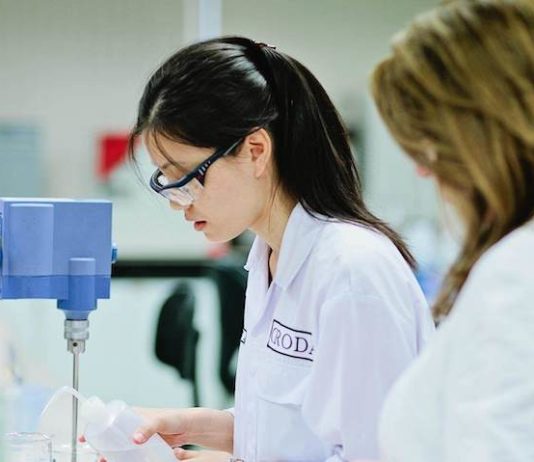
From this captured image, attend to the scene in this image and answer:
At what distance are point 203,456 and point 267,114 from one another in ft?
1.84

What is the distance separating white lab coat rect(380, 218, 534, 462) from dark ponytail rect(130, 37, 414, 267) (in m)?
0.59

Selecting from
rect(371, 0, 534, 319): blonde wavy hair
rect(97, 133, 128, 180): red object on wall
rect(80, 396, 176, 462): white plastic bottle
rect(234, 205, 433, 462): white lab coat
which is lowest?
rect(97, 133, 128, 180): red object on wall

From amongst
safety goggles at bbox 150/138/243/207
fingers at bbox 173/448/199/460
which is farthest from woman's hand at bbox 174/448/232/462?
safety goggles at bbox 150/138/243/207

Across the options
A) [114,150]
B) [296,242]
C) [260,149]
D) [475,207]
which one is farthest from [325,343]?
[114,150]

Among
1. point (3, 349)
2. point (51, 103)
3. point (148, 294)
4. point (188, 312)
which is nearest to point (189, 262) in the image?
point (148, 294)

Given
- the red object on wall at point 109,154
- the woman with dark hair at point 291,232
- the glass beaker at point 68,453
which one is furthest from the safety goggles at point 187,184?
the red object on wall at point 109,154

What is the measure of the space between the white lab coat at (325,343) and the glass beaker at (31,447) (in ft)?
1.01

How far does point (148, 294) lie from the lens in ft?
15.1

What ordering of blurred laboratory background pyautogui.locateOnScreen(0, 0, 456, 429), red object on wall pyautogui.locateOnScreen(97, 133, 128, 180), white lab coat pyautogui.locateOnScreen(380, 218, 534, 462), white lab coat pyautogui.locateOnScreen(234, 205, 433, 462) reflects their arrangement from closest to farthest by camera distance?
1. white lab coat pyautogui.locateOnScreen(380, 218, 534, 462)
2. white lab coat pyautogui.locateOnScreen(234, 205, 433, 462)
3. blurred laboratory background pyautogui.locateOnScreen(0, 0, 456, 429)
4. red object on wall pyautogui.locateOnScreen(97, 133, 128, 180)

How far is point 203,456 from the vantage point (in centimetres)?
159

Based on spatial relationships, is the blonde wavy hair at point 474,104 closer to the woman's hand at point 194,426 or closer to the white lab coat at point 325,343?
the white lab coat at point 325,343

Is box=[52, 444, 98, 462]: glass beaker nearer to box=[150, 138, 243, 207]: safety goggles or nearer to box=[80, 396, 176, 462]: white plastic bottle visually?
box=[80, 396, 176, 462]: white plastic bottle

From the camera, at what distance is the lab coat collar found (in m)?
1.51

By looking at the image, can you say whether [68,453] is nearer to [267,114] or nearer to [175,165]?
[175,165]
